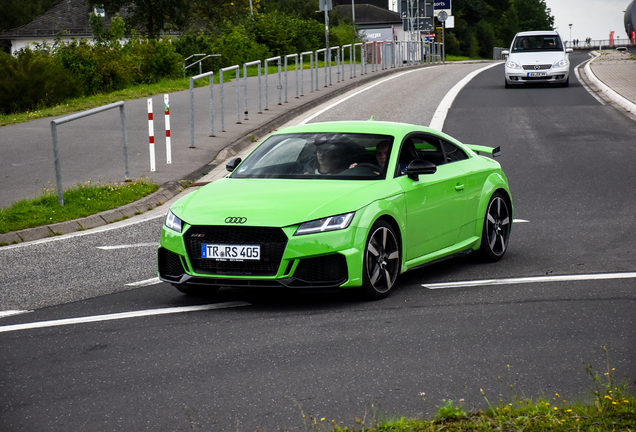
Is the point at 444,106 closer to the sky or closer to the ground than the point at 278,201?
closer to the ground

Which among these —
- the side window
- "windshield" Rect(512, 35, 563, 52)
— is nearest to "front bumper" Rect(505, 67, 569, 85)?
"windshield" Rect(512, 35, 563, 52)

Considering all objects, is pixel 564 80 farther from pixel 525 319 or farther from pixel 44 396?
pixel 44 396

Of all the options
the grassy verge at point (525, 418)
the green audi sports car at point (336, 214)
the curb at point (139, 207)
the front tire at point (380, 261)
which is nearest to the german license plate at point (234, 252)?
the green audi sports car at point (336, 214)

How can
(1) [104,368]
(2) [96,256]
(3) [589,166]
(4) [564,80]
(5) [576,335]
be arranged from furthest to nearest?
(4) [564,80], (3) [589,166], (2) [96,256], (5) [576,335], (1) [104,368]

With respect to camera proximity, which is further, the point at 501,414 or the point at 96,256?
the point at 96,256

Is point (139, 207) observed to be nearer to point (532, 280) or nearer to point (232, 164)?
point (232, 164)

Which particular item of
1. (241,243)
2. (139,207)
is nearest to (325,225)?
(241,243)

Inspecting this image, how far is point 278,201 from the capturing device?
262 inches

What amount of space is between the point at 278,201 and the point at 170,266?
0.97 metres

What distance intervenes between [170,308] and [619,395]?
11.9 ft

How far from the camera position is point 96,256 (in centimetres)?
905

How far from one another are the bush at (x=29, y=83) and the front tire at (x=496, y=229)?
18446 millimetres

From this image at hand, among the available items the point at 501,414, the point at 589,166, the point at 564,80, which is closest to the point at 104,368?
the point at 501,414

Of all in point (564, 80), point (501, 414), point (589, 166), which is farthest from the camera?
point (564, 80)
